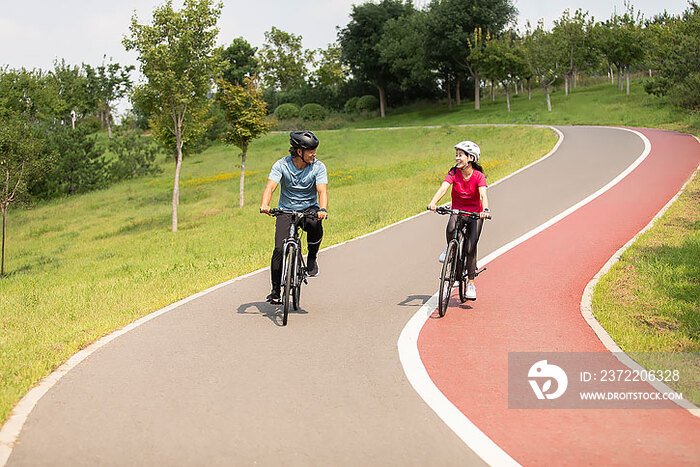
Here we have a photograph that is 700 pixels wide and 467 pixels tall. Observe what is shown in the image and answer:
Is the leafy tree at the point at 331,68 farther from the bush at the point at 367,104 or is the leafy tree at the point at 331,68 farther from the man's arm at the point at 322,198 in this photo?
the man's arm at the point at 322,198

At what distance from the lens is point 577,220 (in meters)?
14.3

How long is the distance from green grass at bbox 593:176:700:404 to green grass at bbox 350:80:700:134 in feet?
74.4

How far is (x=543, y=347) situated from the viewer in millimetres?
6438

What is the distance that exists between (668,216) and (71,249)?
65.8ft

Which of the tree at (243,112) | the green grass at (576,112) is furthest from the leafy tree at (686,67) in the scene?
the tree at (243,112)

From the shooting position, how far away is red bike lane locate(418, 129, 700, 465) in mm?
4215

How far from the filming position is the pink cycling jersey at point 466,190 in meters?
8.17

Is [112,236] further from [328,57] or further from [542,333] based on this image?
[328,57]

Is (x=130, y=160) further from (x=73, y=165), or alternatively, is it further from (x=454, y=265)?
(x=454, y=265)

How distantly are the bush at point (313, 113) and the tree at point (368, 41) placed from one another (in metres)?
6.33

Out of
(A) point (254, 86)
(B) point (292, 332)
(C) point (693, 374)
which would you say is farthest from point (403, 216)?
(A) point (254, 86)

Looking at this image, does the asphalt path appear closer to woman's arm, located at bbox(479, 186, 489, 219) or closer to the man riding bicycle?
the man riding bicycle

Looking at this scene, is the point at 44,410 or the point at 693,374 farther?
the point at 693,374

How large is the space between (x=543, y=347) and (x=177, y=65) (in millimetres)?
22701
